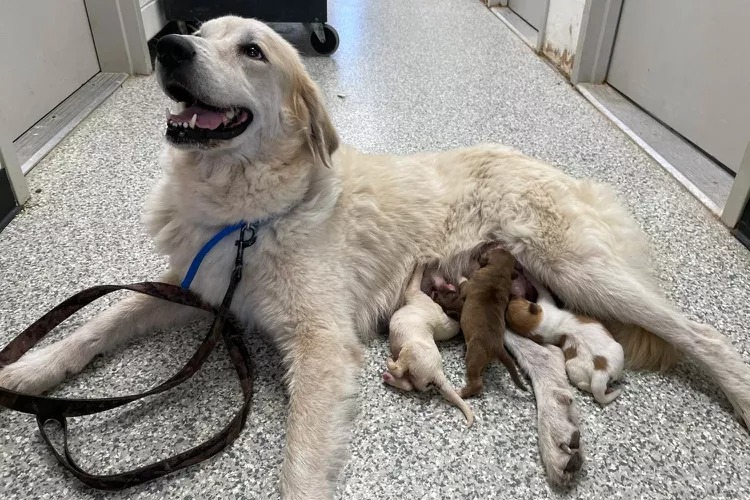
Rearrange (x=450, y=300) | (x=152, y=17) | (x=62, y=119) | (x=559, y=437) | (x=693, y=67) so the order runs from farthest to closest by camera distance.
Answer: (x=152, y=17), (x=62, y=119), (x=693, y=67), (x=450, y=300), (x=559, y=437)

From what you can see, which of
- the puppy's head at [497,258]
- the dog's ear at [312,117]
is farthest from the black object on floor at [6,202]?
the puppy's head at [497,258]

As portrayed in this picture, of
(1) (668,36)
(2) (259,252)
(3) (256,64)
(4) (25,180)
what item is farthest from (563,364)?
(1) (668,36)

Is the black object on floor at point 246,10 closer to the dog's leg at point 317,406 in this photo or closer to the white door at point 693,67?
the white door at point 693,67

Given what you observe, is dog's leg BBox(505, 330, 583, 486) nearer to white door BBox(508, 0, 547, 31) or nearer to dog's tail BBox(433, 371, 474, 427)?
dog's tail BBox(433, 371, 474, 427)

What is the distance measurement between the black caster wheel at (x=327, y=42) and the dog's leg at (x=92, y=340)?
304cm

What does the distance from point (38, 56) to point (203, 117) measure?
1904 mm

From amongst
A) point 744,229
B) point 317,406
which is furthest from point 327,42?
point 317,406

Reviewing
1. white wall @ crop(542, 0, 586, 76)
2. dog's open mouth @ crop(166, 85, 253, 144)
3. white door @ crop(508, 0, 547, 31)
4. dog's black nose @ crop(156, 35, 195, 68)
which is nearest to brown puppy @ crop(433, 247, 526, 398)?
dog's open mouth @ crop(166, 85, 253, 144)

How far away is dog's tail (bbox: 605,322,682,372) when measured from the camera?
4.93 ft

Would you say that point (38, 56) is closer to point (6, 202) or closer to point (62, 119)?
point (62, 119)

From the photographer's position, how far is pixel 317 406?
1286mm

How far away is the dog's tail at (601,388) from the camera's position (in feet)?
4.50

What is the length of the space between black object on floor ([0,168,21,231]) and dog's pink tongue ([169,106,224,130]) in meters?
1.03

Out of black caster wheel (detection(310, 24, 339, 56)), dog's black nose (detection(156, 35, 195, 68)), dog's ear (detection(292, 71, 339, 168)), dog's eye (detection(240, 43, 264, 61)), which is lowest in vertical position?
black caster wheel (detection(310, 24, 339, 56))
